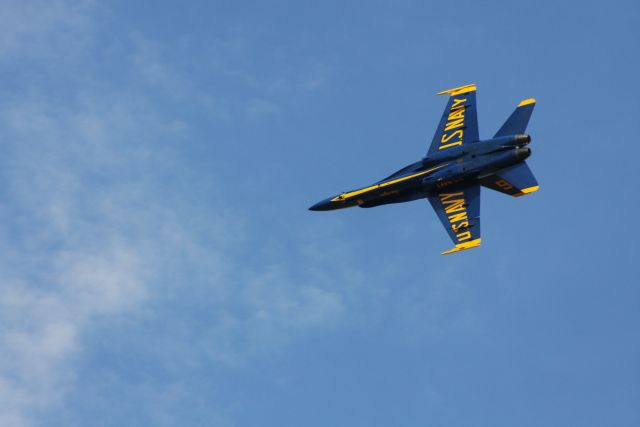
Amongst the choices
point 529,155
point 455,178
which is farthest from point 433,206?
point 529,155

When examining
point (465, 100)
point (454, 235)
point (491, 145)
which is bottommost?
point (454, 235)

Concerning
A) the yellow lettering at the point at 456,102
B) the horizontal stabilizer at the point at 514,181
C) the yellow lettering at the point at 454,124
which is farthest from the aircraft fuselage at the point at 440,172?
the yellow lettering at the point at 456,102

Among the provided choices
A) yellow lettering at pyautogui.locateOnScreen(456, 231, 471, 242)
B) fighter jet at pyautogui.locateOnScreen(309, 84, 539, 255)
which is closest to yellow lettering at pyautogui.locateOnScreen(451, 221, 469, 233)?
fighter jet at pyautogui.locateOnScreen(309, 84, 539, 255)

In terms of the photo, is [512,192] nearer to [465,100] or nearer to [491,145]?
[491,145]

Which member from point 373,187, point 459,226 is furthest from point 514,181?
point 373,187

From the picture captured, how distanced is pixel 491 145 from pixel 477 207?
235 inches

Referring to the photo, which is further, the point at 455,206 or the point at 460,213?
the point at 455,206

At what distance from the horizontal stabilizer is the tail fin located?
4038 mm

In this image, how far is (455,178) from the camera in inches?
4363

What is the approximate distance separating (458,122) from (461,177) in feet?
27.9

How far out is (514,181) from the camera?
10944 centimetres

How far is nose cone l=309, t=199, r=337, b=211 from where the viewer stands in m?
116

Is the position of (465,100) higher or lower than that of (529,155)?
higher

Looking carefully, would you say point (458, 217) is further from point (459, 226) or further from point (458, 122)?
point (458, 122)
